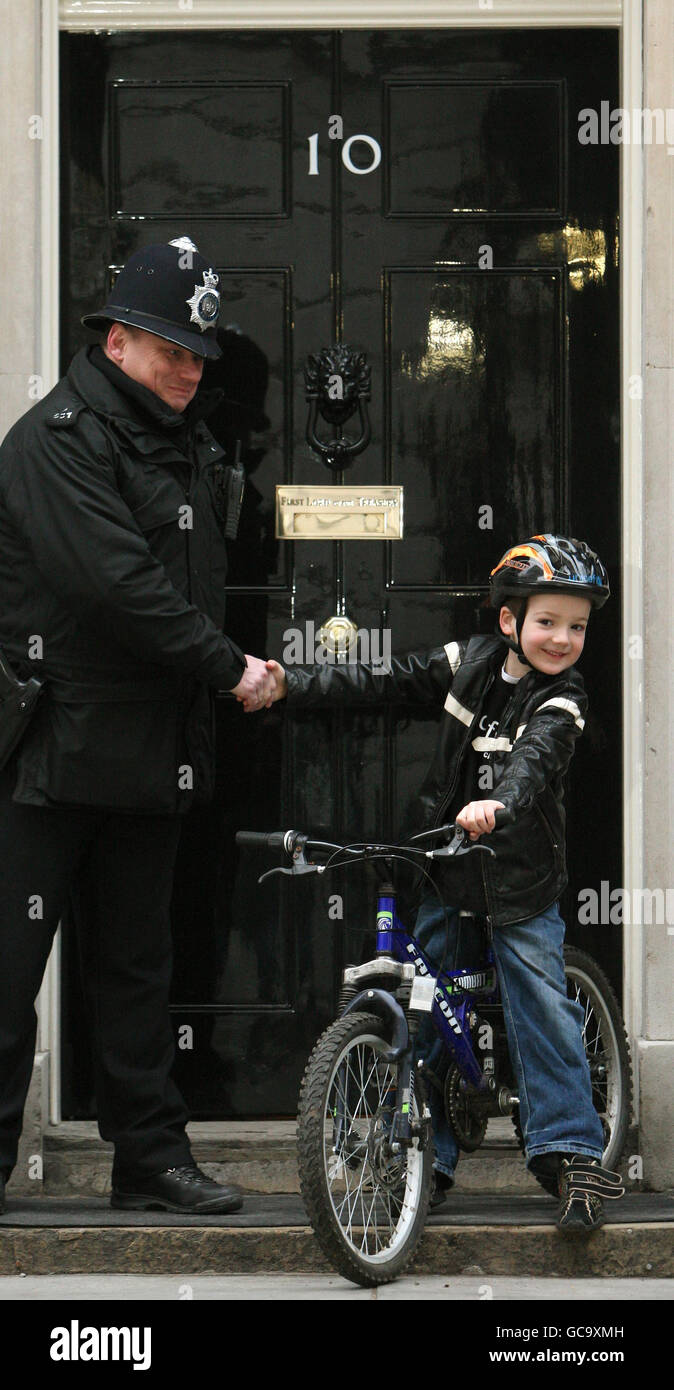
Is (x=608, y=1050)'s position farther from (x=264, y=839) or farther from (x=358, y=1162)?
(x=264, y=839)

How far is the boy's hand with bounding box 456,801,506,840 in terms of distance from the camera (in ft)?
13.4

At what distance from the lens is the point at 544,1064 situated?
4402 mm

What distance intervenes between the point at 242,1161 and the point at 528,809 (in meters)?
1.54

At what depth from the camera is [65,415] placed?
14.2ft

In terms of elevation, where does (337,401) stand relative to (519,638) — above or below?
above

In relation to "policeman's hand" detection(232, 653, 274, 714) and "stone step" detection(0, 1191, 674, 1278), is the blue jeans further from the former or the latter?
"policeman's hand" detection(232, 653, 274, 714)

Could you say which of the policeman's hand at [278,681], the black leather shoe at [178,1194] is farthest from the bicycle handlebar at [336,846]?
the black leather shoe at [178,1194]

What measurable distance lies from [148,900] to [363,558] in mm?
1297

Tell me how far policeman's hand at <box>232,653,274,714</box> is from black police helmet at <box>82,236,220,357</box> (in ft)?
2.67

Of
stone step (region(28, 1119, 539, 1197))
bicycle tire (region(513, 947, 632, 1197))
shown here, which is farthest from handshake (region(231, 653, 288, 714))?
stone step (region(28, 1119, 539, 1197))

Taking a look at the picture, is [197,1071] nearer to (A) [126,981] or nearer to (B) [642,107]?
(A) [126,981]

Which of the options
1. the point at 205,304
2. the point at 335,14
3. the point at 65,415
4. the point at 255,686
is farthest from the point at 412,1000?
the point at 335,14

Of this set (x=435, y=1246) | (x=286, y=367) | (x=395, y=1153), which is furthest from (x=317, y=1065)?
(x=286, y=367)

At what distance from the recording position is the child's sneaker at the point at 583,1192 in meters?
4.32
